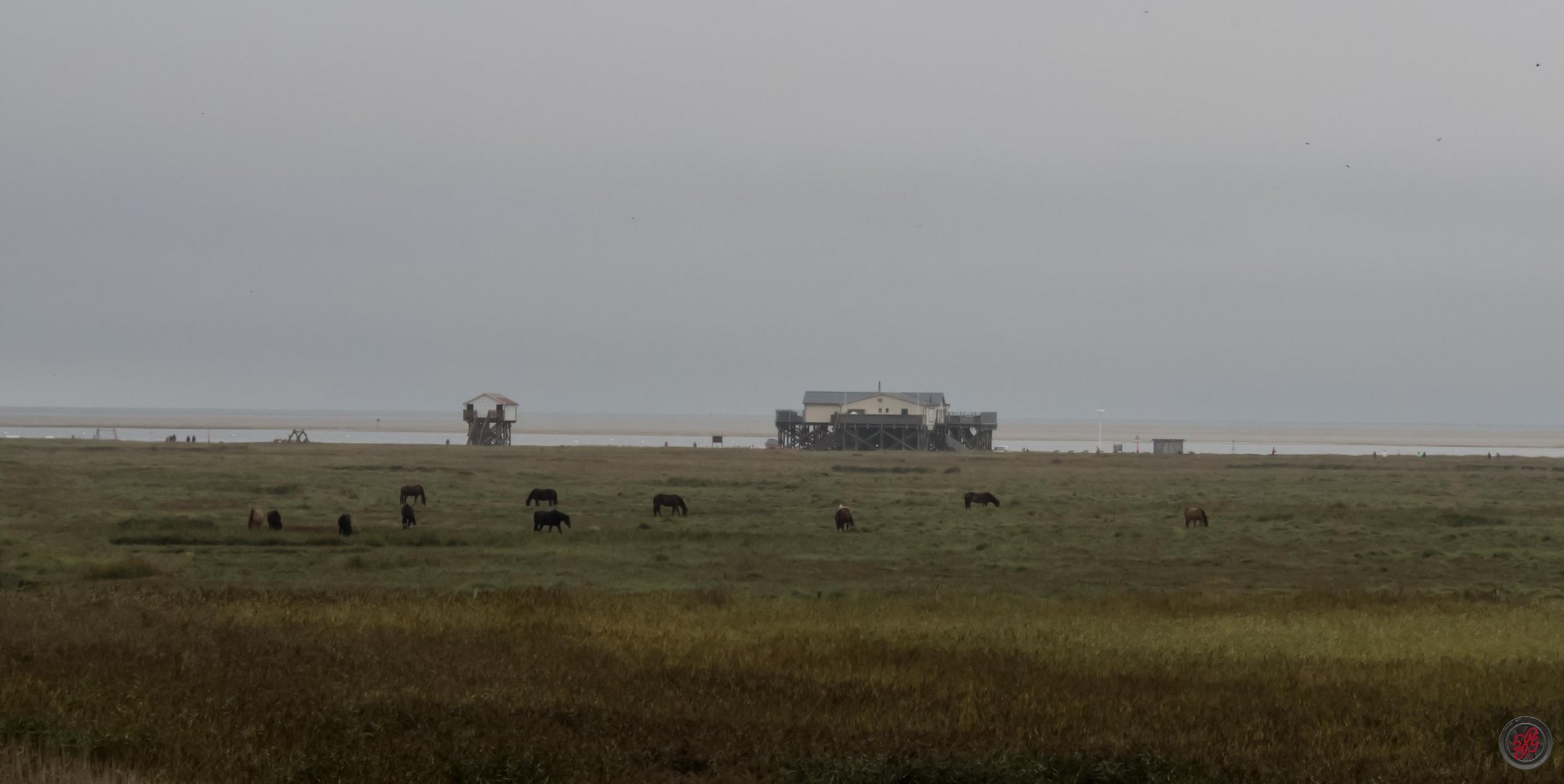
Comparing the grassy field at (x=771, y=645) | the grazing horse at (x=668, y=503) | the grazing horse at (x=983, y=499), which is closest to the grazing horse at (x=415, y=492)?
the grassy field at (x=771, y=645)

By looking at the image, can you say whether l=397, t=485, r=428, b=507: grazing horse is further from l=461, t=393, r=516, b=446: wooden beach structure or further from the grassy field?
l=461, t=393, r=516, b=446: wooden beach structure

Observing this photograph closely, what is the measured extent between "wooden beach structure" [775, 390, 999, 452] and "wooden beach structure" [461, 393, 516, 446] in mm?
25737

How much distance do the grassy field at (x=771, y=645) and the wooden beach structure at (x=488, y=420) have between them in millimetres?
79527

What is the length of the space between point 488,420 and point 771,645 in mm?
111939

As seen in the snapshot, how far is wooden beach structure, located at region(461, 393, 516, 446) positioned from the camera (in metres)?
127

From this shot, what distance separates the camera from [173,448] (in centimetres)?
9388

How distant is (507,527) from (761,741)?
29.0 m

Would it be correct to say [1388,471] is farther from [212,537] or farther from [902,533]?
[212,537]

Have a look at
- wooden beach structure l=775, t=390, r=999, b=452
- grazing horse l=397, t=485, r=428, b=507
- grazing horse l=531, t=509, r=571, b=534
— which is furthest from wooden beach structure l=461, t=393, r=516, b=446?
grazing horse l=531, t=509, r=571, b=534

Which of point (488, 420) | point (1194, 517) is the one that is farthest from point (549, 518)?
point (488, 420)

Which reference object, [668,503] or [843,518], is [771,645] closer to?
[843,518]

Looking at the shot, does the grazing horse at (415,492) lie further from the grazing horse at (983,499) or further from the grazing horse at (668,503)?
the grazing horse at (983,499)

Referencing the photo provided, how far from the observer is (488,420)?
12725 cm

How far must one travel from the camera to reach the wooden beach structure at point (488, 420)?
415 feet
